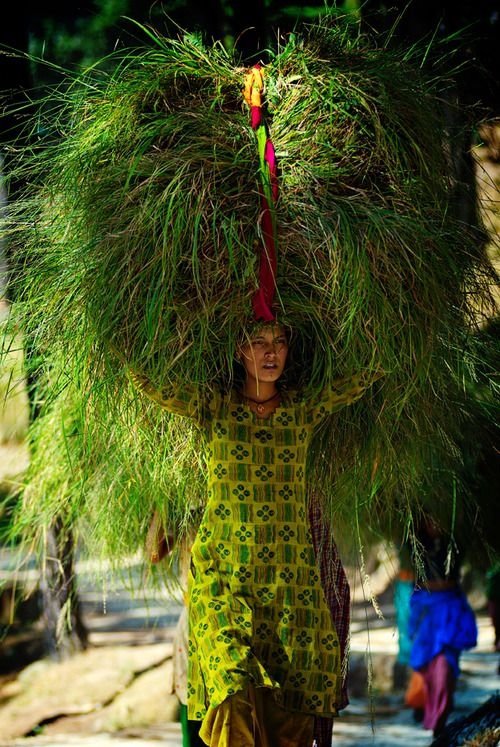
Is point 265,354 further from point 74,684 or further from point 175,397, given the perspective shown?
point 74,684

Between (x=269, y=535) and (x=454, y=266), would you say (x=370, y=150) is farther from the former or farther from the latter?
(x=269, y=535)

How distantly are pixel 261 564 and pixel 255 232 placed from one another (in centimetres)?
70

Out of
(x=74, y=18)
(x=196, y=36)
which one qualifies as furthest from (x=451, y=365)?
(x=74, y=18)

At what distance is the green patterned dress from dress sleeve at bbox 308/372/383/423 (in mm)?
38

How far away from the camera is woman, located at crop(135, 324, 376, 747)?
6.73 ft

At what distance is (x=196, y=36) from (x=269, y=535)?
1228 mm

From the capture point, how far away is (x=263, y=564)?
2.09m

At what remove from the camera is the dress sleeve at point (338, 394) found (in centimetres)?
218

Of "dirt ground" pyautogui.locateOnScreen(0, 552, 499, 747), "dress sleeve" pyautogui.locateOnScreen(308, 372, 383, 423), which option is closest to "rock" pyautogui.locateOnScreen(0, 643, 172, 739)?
"dirt ground" pyautogui.locateOnScreen(0, 552, 499, 747)

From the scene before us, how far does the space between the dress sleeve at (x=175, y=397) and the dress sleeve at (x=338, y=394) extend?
257 millimetres

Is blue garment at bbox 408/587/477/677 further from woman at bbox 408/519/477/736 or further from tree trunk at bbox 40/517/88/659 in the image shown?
tree trunk at bbox 40/517/88/659

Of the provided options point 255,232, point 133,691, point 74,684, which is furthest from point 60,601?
point 255,232

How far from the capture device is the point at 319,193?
2119mm

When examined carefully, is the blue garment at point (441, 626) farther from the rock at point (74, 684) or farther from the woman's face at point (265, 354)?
the woman's face at point (265, 354)
